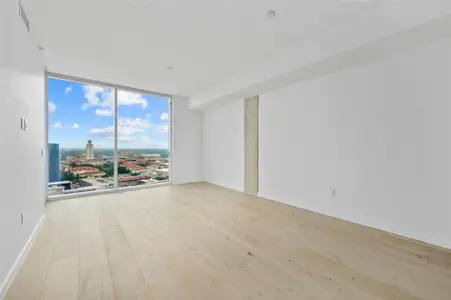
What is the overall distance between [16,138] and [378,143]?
4114mm

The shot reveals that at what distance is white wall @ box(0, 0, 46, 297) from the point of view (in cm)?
174

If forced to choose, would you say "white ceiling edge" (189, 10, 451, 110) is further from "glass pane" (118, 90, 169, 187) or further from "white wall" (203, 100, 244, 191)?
"glass pane" (118, 90, 169, 187)

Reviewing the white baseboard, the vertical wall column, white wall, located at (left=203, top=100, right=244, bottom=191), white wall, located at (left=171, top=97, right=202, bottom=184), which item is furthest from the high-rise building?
the vertical wall column

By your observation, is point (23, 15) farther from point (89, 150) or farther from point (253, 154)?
point (253, 154)

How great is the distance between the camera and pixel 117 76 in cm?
459

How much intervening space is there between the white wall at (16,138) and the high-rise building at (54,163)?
1925 mm

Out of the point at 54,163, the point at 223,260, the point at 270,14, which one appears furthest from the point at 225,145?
the point at 223,260

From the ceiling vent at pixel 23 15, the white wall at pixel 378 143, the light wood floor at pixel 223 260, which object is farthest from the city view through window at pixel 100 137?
the white wall at pixel 378 143

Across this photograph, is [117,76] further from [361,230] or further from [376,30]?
[361,230]

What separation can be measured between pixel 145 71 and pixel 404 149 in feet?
14.3

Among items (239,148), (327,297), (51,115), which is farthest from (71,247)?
(239,148)

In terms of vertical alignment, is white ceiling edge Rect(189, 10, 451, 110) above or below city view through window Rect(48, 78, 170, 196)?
above

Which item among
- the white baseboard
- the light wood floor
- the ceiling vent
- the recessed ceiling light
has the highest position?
the recessed ceiling light

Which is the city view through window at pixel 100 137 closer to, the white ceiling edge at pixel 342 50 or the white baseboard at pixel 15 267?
the white baseboard at pixel 15 267
